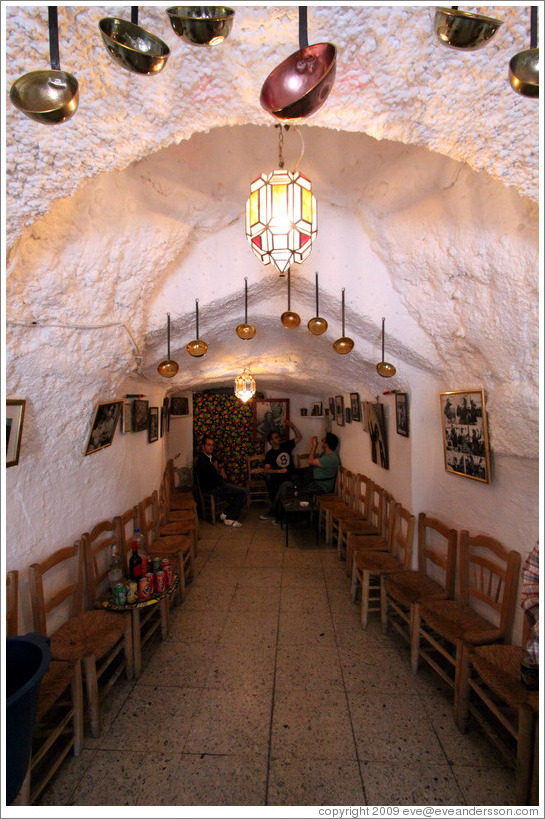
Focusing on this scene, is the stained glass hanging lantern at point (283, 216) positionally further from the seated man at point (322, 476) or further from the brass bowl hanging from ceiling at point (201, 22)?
the seated man at point (322, 476)

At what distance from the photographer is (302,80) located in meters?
1.05

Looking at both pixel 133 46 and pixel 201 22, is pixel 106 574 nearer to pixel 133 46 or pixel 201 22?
pixel 133 46

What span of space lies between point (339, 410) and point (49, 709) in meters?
5.22

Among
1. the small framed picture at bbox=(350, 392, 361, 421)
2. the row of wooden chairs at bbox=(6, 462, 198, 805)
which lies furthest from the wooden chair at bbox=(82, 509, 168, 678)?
the small framed picture at bbox=(350, 392, 361, 421)

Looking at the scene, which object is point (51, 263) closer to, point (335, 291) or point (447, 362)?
point (335, 291)

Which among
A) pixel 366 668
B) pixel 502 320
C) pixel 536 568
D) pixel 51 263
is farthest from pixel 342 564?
pixel 51 263

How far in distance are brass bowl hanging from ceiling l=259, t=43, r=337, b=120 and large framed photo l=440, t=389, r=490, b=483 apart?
2073 millimetres

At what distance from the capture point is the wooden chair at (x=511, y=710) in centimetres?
176

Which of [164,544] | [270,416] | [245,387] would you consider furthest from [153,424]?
Answer: [270,416]

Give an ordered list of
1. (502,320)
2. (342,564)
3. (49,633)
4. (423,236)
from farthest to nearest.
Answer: (342,564), (49,633), (423,236), (502,320)

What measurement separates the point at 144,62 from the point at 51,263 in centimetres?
122

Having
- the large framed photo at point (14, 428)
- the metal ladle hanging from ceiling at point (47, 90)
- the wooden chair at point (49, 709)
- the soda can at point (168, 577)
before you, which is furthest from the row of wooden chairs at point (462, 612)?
the metal ladle hanging from ceiling at point (47, 90)

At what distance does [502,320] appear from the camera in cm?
205

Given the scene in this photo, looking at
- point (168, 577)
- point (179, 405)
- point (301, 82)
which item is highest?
point (301, 82)
